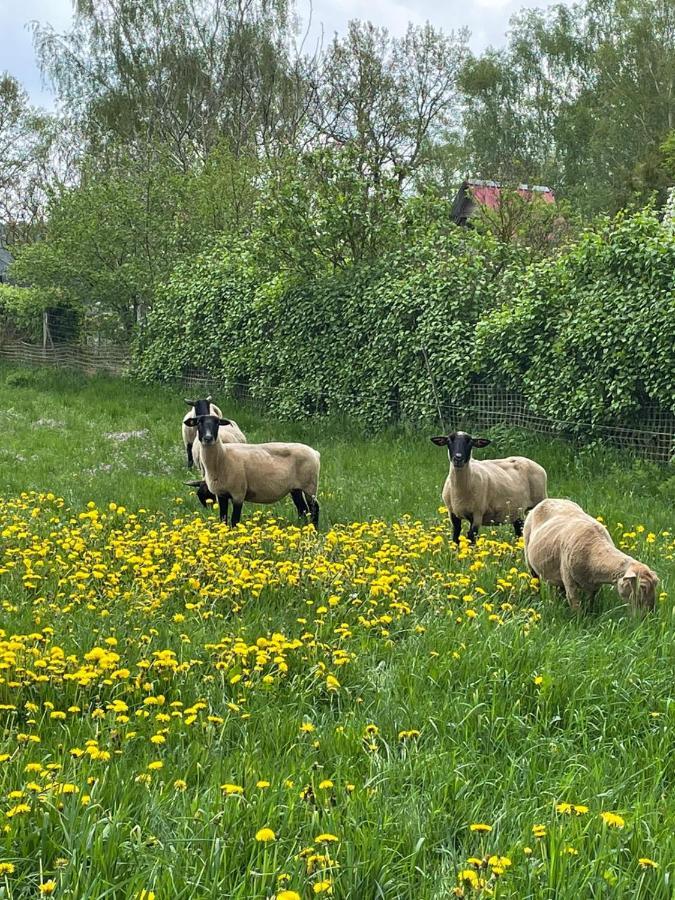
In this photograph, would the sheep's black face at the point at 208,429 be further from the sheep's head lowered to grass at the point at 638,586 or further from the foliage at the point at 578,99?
the foliage at the point at 578,99

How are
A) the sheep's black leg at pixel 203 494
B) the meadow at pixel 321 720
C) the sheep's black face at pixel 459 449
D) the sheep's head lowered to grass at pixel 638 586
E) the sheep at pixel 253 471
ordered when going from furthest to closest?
the sheep's black leg at pixel 203 494
the sheep at pixel 253 471
the sheep's black face at pixel 459 449
the sheep's head lowered to grass at pixel 638 586
the meadow at pixel 321 720

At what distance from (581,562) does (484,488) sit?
10.5ft

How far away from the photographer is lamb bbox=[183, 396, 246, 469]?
1059 cm

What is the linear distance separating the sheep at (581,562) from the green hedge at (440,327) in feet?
18.4

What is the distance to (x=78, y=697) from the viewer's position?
431 centimetres

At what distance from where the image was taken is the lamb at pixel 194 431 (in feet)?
34.7

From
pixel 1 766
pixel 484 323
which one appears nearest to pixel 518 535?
pixel 484 323

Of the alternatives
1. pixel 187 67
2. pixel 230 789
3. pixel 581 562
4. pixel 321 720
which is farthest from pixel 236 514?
pixel 187 67

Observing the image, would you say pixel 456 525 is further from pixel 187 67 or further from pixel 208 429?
pixel 187 67

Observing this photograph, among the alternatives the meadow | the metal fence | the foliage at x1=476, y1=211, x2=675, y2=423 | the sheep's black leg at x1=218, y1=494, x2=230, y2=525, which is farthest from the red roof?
the meadow

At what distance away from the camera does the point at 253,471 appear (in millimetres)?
10227

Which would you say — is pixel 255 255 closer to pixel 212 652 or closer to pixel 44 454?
pixel 44 454

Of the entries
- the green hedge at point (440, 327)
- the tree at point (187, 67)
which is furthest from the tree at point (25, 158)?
the green hedge at point (440, 327)

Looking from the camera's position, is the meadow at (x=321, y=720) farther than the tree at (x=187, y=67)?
No
